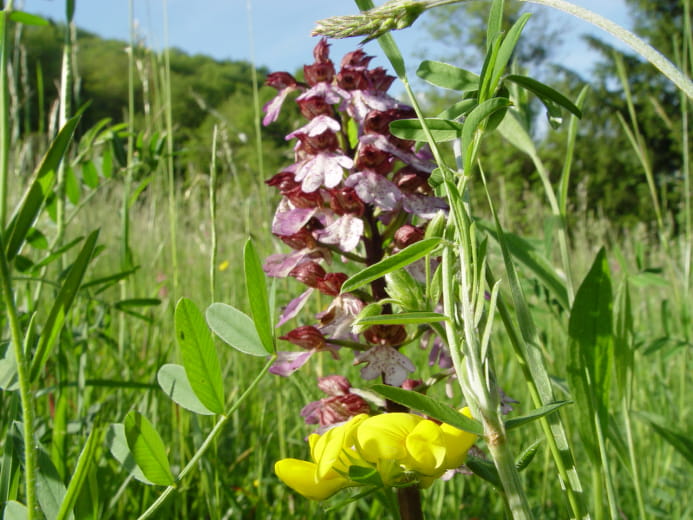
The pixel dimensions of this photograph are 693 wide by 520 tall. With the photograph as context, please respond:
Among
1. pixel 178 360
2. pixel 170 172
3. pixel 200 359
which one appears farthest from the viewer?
pixel 170 172

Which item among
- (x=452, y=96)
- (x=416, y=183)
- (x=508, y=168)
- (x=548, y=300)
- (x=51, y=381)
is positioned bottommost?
(x=51, y=381)

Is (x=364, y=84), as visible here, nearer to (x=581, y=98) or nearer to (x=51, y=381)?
(x=581, y=98)

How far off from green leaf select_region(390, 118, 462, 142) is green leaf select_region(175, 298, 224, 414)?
21 centimetres

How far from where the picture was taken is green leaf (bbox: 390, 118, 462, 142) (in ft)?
1.54

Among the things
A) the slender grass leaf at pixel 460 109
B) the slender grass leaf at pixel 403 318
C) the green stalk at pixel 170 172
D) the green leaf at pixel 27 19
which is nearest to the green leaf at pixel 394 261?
the slender grass leaf at pixel 403 318

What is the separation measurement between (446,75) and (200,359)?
30 cm

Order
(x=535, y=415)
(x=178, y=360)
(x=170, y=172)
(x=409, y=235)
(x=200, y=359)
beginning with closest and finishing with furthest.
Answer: (x=535, y=415) < (x=200, y=359) < (x=409, y=235) < (x=178, y=360) < (x=170, y=172)

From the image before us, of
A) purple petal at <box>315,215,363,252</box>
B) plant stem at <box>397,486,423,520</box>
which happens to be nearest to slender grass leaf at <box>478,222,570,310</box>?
purple petal at <box>315,215,363,252</box>

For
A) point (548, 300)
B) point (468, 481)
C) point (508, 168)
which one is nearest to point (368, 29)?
point (548, 300)

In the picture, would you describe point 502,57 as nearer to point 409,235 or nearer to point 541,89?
point 541,89

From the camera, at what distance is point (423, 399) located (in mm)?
323

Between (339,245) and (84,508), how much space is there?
339mm

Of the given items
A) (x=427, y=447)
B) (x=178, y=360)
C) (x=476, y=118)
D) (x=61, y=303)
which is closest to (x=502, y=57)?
(x=476, y=118)

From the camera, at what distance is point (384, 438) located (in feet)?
1.20
